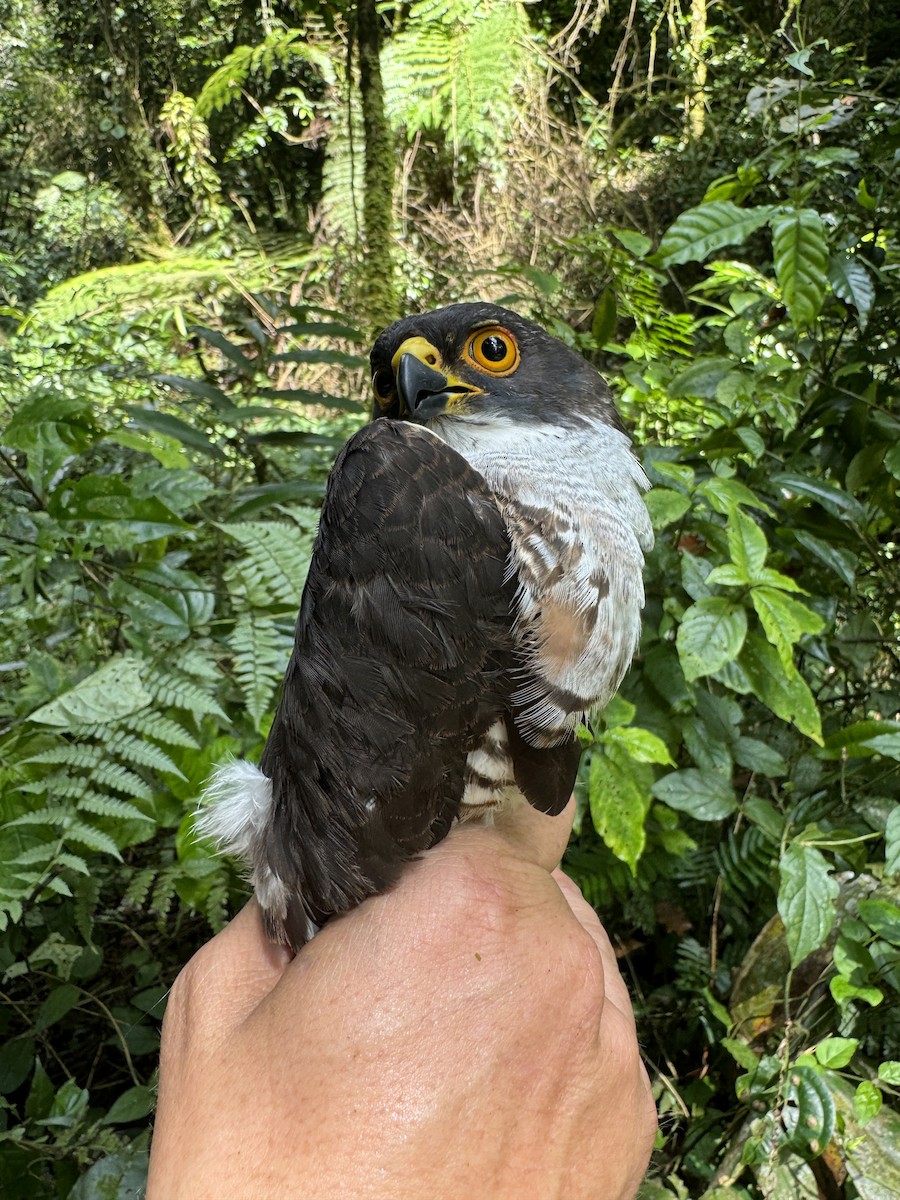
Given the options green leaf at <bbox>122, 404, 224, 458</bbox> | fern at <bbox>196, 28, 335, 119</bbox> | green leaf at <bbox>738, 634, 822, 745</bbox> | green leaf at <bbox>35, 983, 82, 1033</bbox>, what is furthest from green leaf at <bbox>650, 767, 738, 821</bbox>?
fern at <bbox>196, 28, 335, 119</bbox>

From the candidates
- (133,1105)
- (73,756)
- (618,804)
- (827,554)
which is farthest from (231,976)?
(827,554)

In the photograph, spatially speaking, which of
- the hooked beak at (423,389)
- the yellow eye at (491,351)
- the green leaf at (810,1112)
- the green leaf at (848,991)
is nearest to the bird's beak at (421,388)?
the hooked beak at (423,389)

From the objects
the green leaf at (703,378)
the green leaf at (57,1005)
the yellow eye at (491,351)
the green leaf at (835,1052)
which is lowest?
the green leaf at (57,1005)

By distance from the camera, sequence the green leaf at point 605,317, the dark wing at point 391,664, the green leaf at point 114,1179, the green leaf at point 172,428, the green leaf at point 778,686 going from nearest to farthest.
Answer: the dark wing at point 391,664 → the green leaf at point 114,1179 → the green leaf at point 778,686 → the green leaf at point 605,317 → the green leaf at point 172,428

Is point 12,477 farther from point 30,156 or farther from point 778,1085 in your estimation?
point 30,156

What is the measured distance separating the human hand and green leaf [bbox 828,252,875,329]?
1950mm

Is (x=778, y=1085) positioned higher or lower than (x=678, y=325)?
lower

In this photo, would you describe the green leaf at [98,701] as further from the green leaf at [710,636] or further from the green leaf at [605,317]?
Result: the green leaf at [605,317]

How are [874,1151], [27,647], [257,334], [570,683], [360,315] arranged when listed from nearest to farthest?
[570,683]
[874,1151]
[27,647]
[257,334]
[360,315]

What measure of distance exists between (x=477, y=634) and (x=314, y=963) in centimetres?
68

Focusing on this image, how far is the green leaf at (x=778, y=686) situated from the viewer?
6.85 ft

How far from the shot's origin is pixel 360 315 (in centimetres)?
536

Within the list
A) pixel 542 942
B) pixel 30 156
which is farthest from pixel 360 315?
pixel 30 156

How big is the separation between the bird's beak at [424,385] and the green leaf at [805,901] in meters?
1.47
